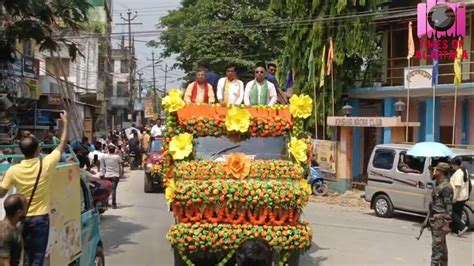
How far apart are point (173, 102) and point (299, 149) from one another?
1798 mm

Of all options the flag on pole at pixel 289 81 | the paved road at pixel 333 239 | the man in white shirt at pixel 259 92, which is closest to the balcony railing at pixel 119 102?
the flag on pole at pixel 289 81

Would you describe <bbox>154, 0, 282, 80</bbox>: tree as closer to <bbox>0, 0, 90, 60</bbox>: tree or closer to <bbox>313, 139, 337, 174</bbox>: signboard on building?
<bbox>313, 139, 337, 174</bbox>: signboard on building

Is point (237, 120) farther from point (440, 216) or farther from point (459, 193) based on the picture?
point (459, 193)

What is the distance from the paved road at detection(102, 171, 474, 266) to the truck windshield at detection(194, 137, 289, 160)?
6.18 ft

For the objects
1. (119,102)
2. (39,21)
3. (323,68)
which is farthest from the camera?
(119,102)

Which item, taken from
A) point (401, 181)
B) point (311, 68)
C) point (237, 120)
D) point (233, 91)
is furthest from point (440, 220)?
point (311, 68)

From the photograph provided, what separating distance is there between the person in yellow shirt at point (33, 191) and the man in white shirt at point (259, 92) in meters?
3.99

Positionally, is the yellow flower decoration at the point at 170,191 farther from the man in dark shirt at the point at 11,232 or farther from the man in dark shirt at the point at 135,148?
the man in dark shirt at the point at 135,148

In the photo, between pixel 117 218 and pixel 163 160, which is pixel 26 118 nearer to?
pixel 117 218


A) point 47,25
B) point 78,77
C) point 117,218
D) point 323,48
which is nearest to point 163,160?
point 47,25

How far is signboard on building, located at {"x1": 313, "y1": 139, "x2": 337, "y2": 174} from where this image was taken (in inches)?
811

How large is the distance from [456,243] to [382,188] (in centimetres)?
371

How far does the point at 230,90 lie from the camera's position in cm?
880

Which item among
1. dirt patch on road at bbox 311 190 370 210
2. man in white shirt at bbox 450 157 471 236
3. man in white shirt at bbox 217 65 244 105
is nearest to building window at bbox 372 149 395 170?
dirt patch on road at bbox 311 190 370 210
